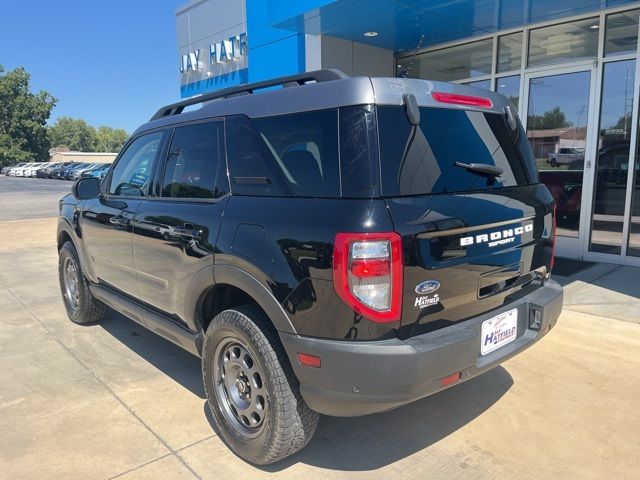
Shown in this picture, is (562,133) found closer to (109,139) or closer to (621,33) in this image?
(621,33)

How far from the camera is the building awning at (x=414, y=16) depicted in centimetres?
674

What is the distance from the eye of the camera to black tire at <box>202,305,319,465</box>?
2.49 metres

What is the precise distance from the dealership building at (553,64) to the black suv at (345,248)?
4552mm

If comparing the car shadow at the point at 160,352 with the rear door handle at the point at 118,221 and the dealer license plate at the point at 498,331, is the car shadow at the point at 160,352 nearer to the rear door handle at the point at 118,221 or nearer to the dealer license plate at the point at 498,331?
the rear door handle at the point at 118,221

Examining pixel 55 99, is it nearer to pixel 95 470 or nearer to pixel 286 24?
pixel 286 24

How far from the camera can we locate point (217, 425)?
301 cm

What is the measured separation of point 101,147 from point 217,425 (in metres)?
157

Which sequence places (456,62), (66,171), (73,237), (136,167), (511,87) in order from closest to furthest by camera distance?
(136,167) → (73,237) → (511,87) → (456,62) → (66,171)

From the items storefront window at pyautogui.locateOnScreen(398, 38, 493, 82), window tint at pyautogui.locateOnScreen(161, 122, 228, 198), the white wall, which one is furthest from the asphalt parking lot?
the white wall

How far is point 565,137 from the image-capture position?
751cm

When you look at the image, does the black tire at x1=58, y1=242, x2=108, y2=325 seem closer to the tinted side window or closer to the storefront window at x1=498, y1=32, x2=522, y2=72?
the tinted side window

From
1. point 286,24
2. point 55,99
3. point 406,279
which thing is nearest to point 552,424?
point 406,279

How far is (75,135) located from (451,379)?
166 meters

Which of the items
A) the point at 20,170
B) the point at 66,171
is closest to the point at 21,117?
the point at 20,170
